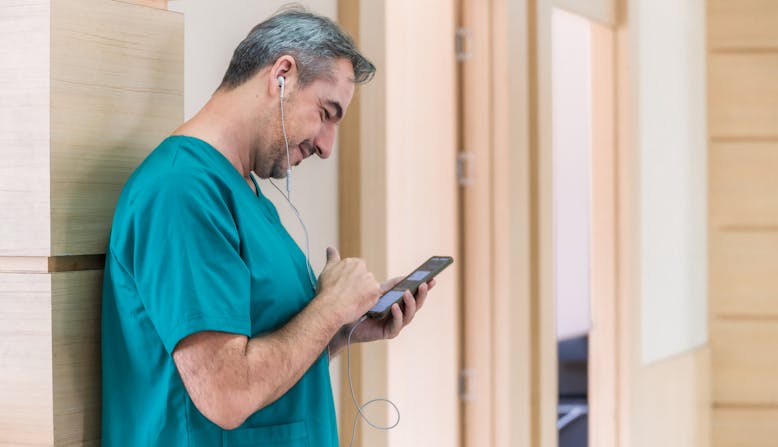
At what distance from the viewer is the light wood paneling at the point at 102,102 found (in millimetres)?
1217

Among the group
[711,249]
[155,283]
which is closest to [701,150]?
[711,249]

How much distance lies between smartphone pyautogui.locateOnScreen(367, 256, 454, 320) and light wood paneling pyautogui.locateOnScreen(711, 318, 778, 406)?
290 cm

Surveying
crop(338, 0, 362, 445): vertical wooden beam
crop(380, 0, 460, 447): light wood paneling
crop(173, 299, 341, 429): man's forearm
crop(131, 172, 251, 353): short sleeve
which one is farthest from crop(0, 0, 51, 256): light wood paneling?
crop(380, 0, 460, 447): light wood paneling

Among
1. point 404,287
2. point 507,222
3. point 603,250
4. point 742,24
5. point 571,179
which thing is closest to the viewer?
point 404,287

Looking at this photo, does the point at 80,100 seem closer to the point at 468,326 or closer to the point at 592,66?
the point at 468,326

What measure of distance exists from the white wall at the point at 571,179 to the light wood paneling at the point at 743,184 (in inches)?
30.3

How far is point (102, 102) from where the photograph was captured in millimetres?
1283

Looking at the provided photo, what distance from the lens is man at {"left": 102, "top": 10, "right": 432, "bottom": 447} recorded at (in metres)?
1.14

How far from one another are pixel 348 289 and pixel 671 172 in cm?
281

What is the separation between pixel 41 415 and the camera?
121cm

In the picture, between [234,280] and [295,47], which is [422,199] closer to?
[295,47]

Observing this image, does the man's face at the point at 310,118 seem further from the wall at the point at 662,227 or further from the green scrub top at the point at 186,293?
the wall at the point at 662,227

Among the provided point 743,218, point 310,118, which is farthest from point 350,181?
point 743,218

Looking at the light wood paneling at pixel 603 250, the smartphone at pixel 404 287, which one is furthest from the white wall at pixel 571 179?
the smartphone at pixel 404 287
